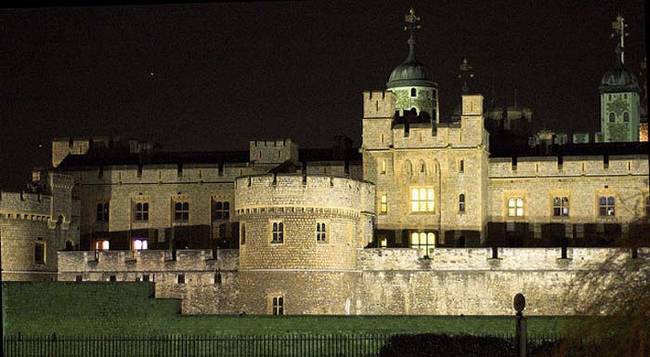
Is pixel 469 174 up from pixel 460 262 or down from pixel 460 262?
up

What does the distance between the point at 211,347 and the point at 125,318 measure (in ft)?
13.8

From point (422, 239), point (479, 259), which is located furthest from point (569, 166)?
point (479, 259)

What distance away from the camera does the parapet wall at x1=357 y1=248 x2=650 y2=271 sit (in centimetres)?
4628

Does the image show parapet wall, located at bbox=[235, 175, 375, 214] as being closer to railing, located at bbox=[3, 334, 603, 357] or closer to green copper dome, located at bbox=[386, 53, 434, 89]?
railing, located at bbox=[3, 334, 603, 357]

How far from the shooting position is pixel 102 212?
189ft

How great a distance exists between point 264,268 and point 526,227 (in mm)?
14678

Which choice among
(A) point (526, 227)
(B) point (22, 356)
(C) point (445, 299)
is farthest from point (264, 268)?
(A) point (526, 227)

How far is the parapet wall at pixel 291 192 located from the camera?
44.9 meters

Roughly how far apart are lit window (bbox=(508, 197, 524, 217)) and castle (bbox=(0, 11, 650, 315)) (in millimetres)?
61

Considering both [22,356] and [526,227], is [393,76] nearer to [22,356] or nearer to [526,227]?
[526,227]

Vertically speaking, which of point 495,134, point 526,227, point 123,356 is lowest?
point 123,356

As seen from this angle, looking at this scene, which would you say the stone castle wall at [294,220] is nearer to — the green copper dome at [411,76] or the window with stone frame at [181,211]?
the window with stone frame at [181,211]

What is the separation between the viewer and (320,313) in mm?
44688

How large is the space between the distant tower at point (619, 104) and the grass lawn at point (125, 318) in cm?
5664
